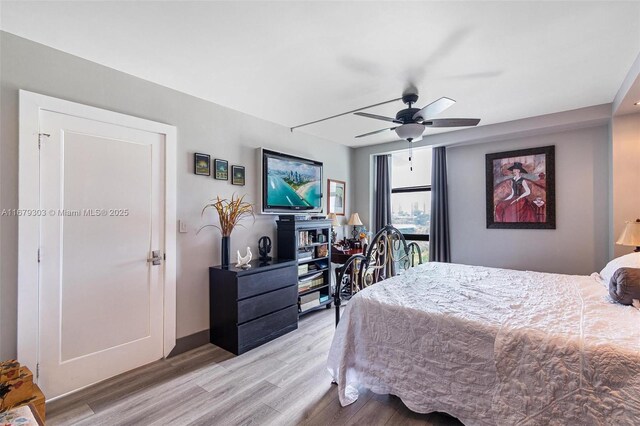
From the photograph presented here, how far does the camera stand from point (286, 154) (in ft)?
12.6

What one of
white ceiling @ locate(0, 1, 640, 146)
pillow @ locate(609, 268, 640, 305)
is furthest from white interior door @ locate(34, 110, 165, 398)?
pillow @ locate(609, 268, 640, 305)

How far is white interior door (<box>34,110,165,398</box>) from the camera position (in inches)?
82.4

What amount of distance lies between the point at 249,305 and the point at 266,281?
308 millimetres

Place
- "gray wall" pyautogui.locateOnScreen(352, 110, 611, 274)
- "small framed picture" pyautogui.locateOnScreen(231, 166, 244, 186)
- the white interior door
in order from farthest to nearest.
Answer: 1. "gray wall" pyautogui.locateOnScreen(352, 110, 611, 274)
2. "small framed picture" pyautogui.locateOnScreen(231, 166, 244, 186)
3. the white interior door

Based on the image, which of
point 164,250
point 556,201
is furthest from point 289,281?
point 556,201

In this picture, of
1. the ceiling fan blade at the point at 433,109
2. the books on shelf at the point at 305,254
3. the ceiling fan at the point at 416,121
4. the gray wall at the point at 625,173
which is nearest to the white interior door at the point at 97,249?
the books on shelf at the point at 305,254

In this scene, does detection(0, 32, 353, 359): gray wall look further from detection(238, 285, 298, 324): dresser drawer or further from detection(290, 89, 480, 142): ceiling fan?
detection(290, 89, 480, 142): ceiling fan

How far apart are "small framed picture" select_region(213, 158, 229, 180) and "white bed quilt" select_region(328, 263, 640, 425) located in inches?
78.4

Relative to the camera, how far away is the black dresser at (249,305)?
279 cm

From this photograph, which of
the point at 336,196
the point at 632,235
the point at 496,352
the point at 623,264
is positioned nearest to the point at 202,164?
the point at 336,196

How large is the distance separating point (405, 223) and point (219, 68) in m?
3.76

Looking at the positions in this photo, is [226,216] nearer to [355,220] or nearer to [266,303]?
[266,303]

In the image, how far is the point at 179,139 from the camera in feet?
9.32

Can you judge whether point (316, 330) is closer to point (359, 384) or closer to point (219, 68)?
point (359, 384)
